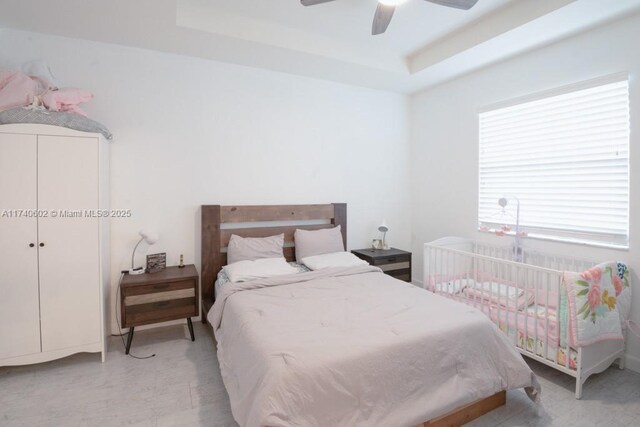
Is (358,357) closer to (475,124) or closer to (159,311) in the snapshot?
(159,311)

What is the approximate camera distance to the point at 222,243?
3.20 metres

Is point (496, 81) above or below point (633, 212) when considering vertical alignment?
above

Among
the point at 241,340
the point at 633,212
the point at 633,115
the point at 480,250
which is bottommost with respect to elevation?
the point at 241,340

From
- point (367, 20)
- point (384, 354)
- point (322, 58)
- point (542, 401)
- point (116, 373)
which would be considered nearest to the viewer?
point (384, 354)

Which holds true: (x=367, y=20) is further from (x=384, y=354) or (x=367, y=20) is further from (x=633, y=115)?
(x=384, y=354)

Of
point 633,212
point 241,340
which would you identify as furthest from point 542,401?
point 241,340

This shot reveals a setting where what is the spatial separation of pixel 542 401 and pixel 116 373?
9.43 feet

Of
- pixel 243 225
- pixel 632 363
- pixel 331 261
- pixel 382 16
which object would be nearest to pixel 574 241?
pixel 632 363

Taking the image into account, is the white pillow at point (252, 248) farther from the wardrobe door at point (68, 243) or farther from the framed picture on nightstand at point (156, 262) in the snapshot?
the wardrobe door at point (68, 243)

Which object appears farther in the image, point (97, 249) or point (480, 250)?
point (480, 250)

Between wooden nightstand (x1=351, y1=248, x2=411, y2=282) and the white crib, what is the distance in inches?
17.1

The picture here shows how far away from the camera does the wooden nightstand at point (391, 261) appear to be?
3.59 meters

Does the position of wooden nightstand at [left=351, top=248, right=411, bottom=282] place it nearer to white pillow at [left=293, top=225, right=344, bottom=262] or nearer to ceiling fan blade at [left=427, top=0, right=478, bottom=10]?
white pillow at [left=293, top=225, right=344, bottom=262]

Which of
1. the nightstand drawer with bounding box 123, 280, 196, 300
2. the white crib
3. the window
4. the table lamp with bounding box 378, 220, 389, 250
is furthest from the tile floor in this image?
the table lamp with bounding box 378, 220, 389, 250
